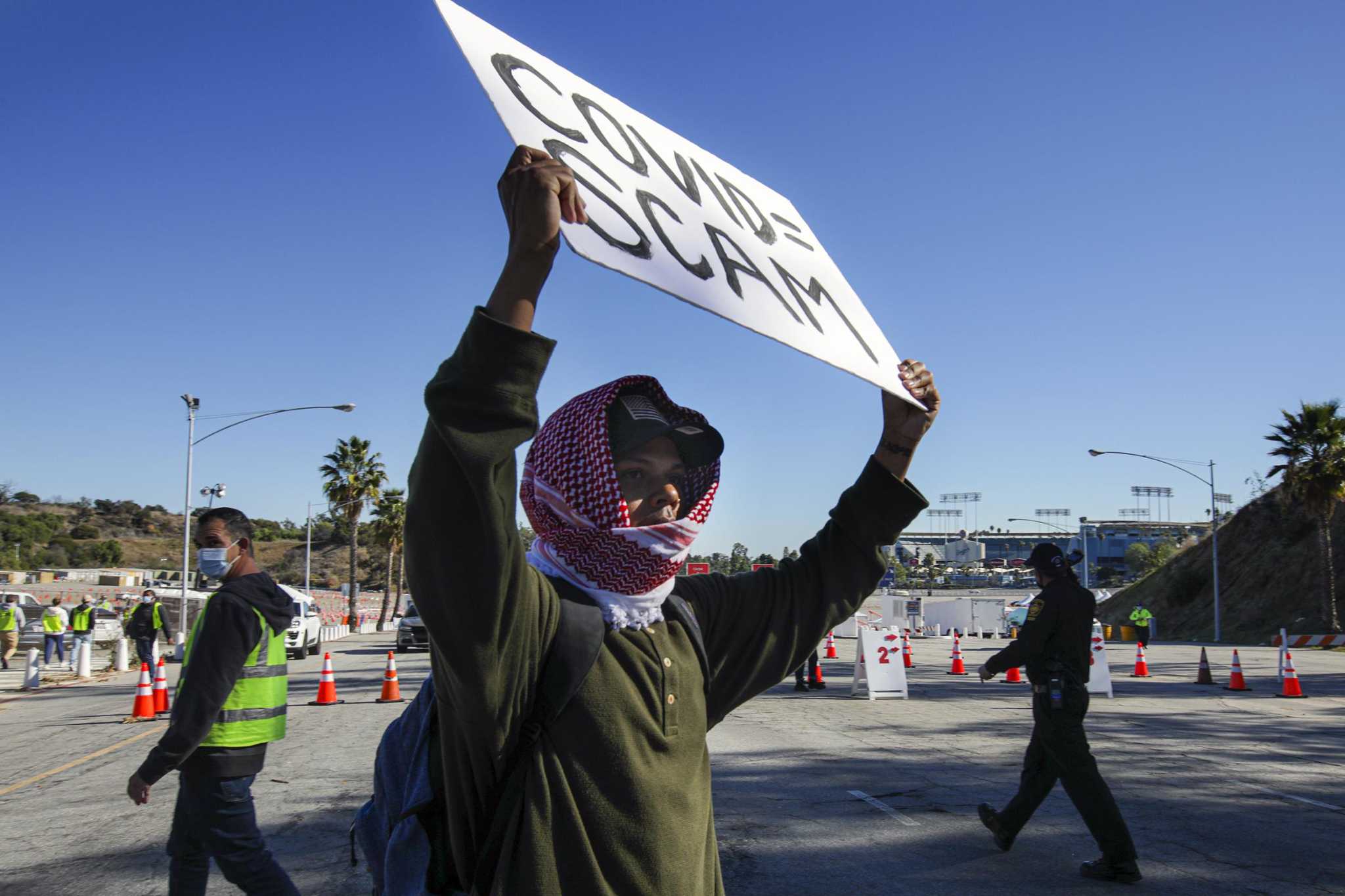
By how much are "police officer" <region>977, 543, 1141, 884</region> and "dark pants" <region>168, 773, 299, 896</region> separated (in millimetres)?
4447

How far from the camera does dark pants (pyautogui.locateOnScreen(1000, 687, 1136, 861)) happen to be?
19.6 feet

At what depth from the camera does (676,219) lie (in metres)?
1.99

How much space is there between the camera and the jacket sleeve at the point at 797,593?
2.23m

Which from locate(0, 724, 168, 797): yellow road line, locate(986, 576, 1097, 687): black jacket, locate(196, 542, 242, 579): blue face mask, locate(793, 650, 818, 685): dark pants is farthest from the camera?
locate(793, 650, 818, 685): dark pants

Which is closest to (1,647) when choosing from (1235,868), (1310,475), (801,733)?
(801,733)

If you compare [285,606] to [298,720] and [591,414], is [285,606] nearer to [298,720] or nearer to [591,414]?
[591,414]

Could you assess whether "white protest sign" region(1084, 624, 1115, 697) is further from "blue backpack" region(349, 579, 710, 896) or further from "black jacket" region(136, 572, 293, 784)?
"blue backpack" region(349, 579, 710, 896)

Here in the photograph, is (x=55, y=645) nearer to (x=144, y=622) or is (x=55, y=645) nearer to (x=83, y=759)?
(x=144, y=622)

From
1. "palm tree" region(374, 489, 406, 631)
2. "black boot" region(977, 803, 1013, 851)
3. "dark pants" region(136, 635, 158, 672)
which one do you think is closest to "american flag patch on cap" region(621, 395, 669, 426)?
"black boot" region(977, 803, 1013, 851)

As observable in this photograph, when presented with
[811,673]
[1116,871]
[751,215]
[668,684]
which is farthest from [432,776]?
[811,673]

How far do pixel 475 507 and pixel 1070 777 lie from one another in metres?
5.75

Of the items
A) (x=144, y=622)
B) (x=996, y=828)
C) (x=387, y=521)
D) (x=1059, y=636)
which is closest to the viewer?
(x=996, y=828)

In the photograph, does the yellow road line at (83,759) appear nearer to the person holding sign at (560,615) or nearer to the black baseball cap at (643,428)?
the person holding sign at (560,615)

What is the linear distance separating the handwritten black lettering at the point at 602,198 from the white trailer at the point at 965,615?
146ft
